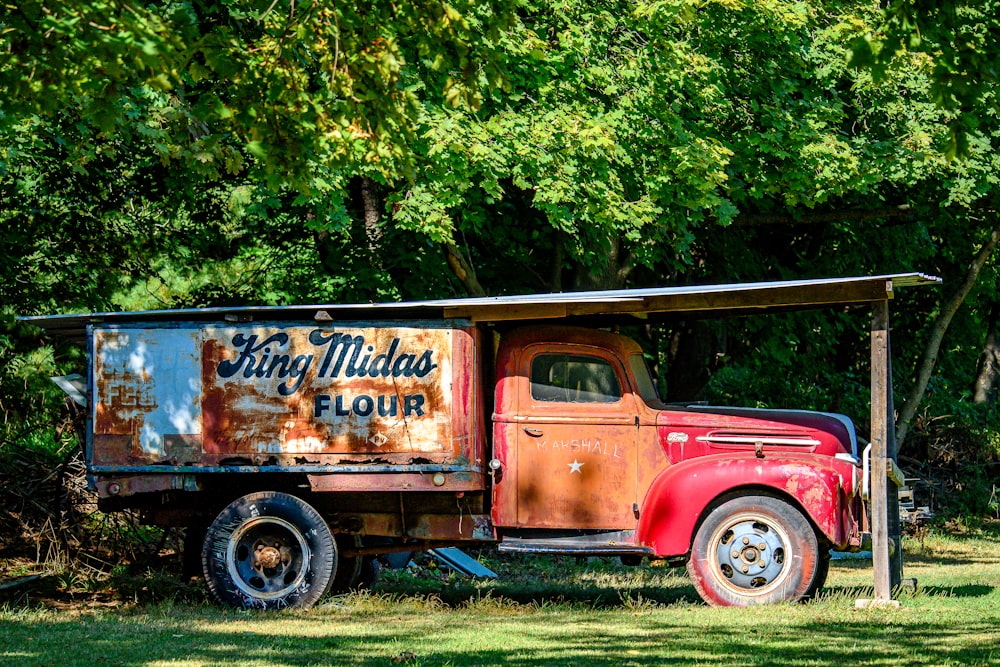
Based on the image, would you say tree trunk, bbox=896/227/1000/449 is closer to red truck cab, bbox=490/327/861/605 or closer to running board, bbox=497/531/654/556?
red truck cab, bbox=490/327/861/605

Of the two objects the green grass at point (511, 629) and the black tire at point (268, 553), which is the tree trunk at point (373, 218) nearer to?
the green grass at point (511, 629)

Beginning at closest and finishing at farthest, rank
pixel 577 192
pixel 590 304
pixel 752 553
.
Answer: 1. pixel 752 553
2. pixel 590 304
3. pixel 577 192

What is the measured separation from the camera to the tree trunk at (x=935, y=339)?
20.3 metres

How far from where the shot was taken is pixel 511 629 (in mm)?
9211

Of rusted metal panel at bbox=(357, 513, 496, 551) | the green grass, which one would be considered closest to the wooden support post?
the green grass

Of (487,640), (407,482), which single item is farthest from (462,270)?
(487,640)

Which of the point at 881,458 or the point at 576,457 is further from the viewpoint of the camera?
the point at 576,457

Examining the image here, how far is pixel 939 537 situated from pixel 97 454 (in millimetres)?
13364

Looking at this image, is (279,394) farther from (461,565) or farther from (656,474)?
(461,565)

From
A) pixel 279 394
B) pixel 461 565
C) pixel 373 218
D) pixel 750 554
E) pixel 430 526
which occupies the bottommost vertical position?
pixel 461 565

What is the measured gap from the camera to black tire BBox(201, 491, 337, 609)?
1059 cm

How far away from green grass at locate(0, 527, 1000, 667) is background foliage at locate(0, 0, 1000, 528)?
3.13 meters

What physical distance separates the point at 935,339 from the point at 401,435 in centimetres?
1281

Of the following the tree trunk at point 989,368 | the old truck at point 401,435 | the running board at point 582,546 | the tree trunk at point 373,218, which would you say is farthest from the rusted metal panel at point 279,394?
the tree trunk at point 989,368
